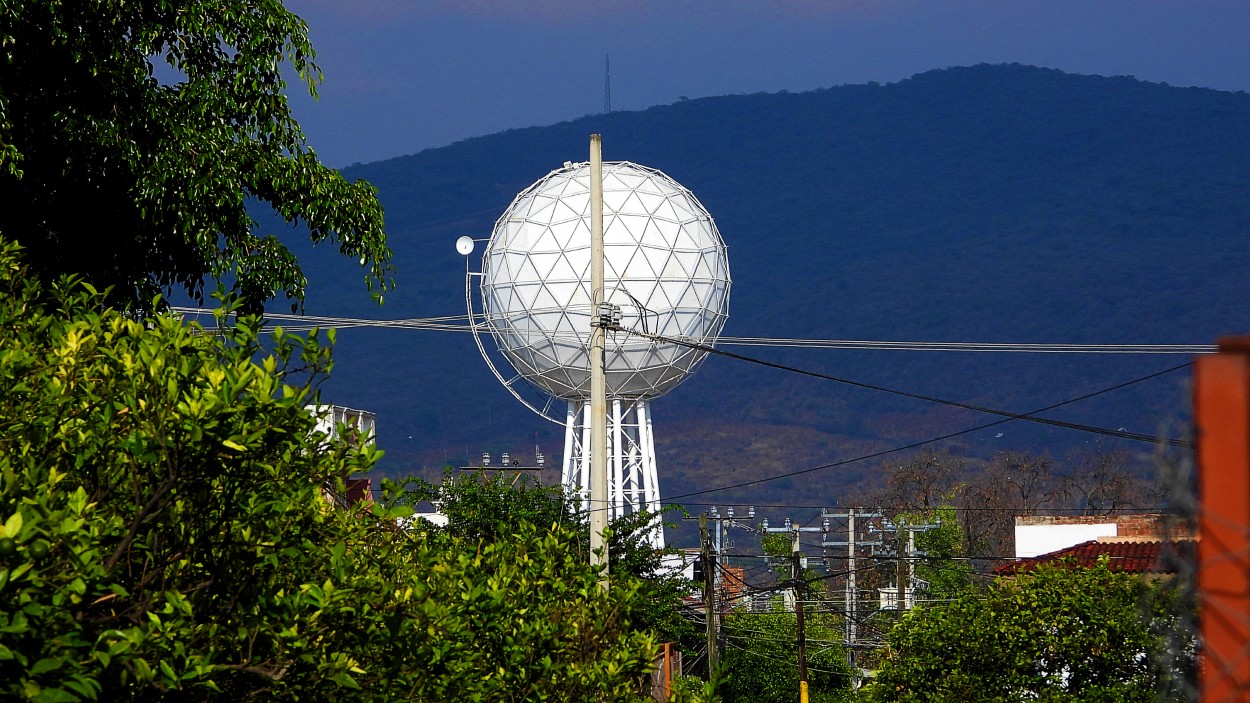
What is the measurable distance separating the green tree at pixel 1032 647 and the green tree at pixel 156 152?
12444 mm

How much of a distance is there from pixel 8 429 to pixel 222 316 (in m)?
1.53

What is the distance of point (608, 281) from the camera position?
49.1 metres

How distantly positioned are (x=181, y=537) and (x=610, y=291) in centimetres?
4192

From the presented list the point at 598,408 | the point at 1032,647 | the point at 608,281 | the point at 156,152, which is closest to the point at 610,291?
the point at 608,281

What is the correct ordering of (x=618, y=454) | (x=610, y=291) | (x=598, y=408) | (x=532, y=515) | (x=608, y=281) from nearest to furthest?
1. (x=598, y=408)
2. (x=532, y=515)
3. (x=610, y=291)
4. (x=608, y=281)
5. (x=618, y=454)

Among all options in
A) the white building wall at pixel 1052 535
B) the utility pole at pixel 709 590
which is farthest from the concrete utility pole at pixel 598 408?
the white building wall at pixel 1052 535

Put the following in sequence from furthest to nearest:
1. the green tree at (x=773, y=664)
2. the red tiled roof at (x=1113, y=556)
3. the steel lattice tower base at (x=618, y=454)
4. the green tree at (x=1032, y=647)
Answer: the green tree at (x=773, y=664) < the steel lattice tower base at (x=618, y=454) < the red tiled roof at (x=1113, y=556) < the green tree at (x=1032, y=647)

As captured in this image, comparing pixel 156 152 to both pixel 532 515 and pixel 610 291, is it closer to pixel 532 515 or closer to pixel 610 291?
pixel 532 515

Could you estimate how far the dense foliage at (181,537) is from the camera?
5.80 meters

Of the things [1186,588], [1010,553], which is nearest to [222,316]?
[1186,588]

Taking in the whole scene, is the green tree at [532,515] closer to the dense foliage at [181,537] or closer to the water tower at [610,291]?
the water tower at [610,291]

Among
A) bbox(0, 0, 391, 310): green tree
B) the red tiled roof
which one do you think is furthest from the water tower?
bbox(0, 0, 391, 310): green tree

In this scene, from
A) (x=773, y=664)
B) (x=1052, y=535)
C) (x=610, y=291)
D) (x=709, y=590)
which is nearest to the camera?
(x=709, y=590)

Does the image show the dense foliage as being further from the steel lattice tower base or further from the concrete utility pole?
the steel lattice tower base
